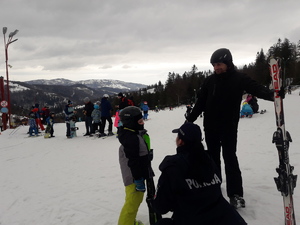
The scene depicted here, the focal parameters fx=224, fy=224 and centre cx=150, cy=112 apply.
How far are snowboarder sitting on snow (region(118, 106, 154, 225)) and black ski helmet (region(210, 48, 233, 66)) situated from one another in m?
1.32

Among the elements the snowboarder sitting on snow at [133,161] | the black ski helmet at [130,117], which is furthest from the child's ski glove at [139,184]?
the black ski helmet at [130,117]

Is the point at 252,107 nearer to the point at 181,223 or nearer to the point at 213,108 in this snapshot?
the point at 213,108

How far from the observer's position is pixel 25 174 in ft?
20.3

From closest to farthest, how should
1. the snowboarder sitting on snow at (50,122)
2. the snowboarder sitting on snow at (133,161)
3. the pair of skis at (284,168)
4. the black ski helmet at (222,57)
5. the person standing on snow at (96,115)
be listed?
the pair of skis at (284,168)
the snowboarder sitting on snow at (133,161)
the black ski helmet at (222,57)
the person standing on snow at (96,115)
the snowboarder sitting on snow at (50,122)

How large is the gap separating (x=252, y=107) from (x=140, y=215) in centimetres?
A: 1366

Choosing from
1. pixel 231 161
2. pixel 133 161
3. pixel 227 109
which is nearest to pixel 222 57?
pixel 227 109

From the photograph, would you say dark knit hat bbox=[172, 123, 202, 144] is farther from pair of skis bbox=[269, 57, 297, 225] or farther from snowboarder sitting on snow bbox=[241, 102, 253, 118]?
snowboarder sitting on snow bbox=[241, 102, 253, 118]

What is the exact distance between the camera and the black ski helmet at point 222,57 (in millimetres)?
3143

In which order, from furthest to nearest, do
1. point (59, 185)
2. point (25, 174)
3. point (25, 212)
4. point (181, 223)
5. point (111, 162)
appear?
point (111, 162) < point (25, 174) < point (59, 185) < point (25, 212) < point (181, 223)

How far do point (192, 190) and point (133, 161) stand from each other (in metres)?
1.07

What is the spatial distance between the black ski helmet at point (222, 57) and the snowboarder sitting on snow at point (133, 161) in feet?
4.32

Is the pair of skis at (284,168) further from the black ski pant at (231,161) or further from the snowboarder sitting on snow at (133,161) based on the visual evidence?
the snowboarder sitting on snow at (133,161)

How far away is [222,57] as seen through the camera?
3.14 m

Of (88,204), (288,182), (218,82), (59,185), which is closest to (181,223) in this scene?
(288,182)
